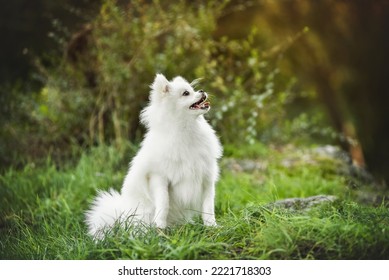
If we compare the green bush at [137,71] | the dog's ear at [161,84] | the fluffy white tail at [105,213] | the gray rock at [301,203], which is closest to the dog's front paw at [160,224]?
the fluffy white tail at [105,213]

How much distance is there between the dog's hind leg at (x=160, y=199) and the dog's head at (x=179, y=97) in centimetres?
46

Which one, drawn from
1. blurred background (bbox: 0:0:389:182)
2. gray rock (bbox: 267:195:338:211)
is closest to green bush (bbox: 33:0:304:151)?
blurred background (bbox: 0:0:389:182)

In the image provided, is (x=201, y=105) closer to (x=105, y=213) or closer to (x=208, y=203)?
(x=208, y=203)

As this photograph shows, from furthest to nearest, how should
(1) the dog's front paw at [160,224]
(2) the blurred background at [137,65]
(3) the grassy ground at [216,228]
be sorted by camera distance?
(2) the blurred background at [137,65] < (1) the dog's front paw at [160,224] < (3) the grassy ground at [216,228]

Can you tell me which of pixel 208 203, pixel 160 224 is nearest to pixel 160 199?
pixel 160 224

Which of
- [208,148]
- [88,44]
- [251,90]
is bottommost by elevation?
[208,148]

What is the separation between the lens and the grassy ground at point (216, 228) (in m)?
3.15

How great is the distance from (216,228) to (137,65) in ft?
9.87

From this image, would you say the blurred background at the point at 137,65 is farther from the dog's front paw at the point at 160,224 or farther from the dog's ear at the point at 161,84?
the dog's front paw at the point at 160,224

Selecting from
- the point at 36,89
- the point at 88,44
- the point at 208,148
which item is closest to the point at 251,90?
the point at 88,44

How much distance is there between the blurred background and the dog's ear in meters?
2.05

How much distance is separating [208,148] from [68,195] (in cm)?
172

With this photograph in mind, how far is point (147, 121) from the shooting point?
3.81m
